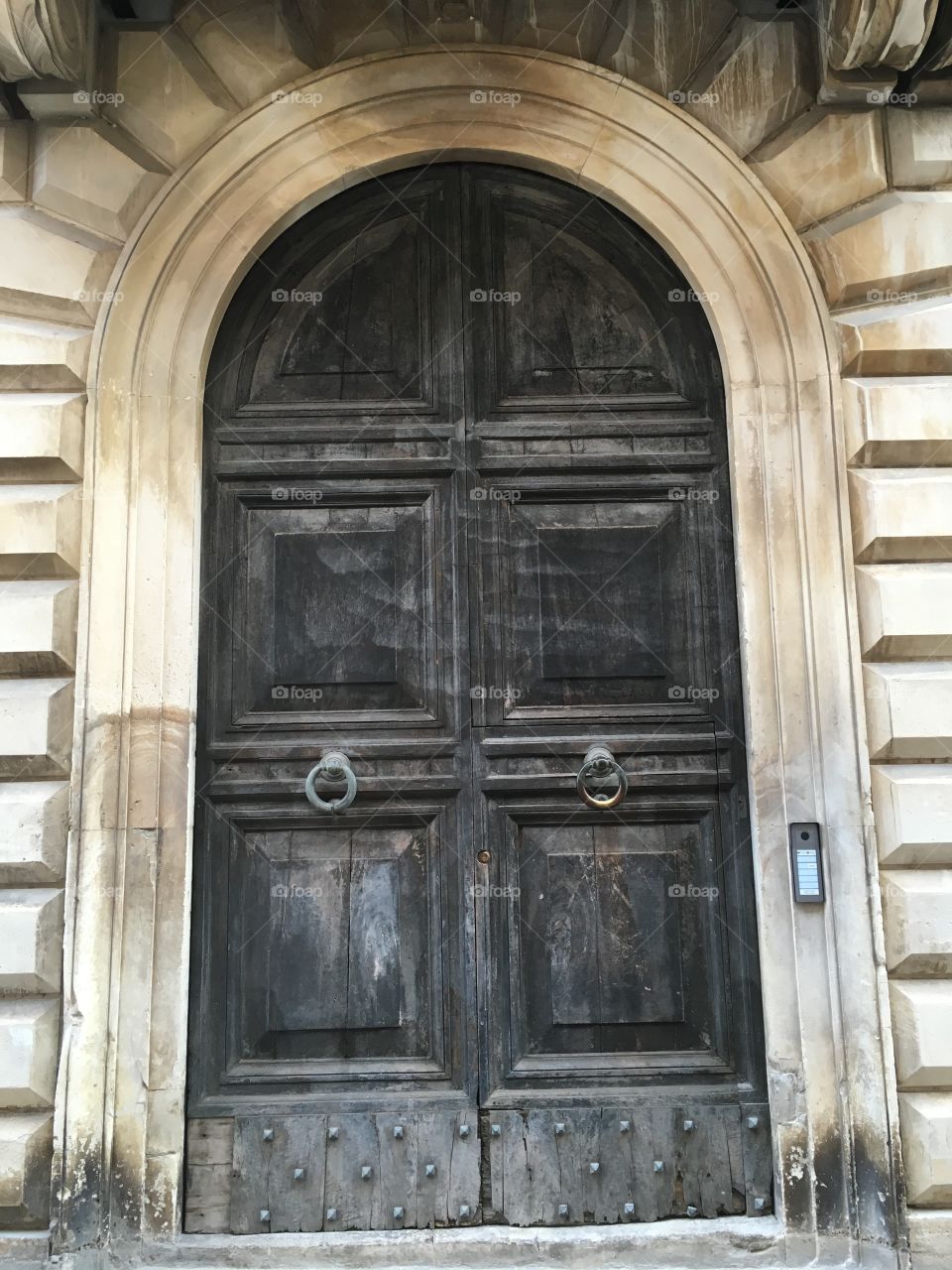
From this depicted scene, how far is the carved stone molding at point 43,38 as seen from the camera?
336 centimetres

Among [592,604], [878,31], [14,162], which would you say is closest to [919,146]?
[878,31]

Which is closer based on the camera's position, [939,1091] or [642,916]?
[939,1091]

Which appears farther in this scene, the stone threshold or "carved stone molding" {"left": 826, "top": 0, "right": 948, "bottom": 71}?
"carved stone molding" {"left": 826, "top": 0, "right": 948, "bottom": 71}

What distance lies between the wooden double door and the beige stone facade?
7.0 inches

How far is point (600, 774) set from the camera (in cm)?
368

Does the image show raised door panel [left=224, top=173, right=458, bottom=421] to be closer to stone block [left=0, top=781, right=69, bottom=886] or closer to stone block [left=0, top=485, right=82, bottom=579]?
stone block [left=0, top=485, right=82, bottom=579]

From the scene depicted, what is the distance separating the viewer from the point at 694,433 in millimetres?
3961

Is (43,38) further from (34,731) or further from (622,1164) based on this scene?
(622,1164)

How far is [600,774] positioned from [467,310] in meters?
1.83

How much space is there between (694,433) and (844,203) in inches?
37.6

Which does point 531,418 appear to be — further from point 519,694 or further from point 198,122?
point 198,122

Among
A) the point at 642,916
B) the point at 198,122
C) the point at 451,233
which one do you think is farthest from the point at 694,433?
the point at 198,122

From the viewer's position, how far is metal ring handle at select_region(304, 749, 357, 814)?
141 inches

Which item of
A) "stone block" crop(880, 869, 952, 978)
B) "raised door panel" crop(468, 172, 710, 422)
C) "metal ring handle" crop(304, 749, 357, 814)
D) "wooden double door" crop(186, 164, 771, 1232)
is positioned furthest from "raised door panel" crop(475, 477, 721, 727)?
"stone block" crop(880, 869, 952, 978)
